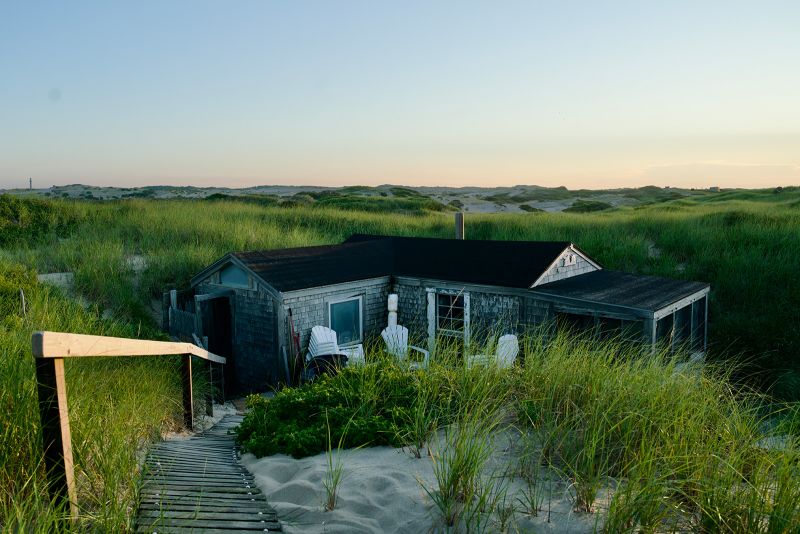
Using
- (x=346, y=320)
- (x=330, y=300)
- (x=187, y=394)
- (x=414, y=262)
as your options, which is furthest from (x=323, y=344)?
(x=187, y=394)

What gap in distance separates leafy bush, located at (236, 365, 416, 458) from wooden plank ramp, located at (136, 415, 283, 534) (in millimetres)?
484

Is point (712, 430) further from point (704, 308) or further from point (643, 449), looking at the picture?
point (704, 308)

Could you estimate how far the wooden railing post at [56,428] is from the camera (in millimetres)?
3213

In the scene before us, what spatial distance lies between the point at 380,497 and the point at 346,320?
29.6 ft

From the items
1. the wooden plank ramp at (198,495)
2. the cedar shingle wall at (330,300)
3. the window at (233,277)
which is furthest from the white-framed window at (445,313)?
the wooden plank ramp at (198,495)

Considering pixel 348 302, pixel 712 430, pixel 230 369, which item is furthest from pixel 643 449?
pixel 230 369

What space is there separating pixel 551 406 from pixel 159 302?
13.8 meters

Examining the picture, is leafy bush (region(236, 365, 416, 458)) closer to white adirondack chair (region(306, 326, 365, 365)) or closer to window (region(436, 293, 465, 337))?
white adirondack chair (region(306, 326, 365, 365))

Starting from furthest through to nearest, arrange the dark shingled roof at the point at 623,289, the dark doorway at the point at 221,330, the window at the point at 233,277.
Result: the dark doorway at the point at 221,330
the window at the point at 233,277
the dark shingled roof at the point at 623,289

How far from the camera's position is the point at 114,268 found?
16.5 m

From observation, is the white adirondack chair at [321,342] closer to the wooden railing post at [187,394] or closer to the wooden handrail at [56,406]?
the wooden railing post at [187,394]

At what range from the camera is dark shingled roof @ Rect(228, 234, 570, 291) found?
12.4 metres

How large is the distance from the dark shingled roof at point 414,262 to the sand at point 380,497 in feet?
23.6

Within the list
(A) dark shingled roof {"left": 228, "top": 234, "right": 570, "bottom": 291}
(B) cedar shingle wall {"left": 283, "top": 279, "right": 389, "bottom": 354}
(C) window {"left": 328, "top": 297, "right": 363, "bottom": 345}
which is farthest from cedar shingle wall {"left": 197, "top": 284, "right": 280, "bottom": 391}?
(C) window {"left": 328, "top": 297, "right": 363, "bottom": 345}
